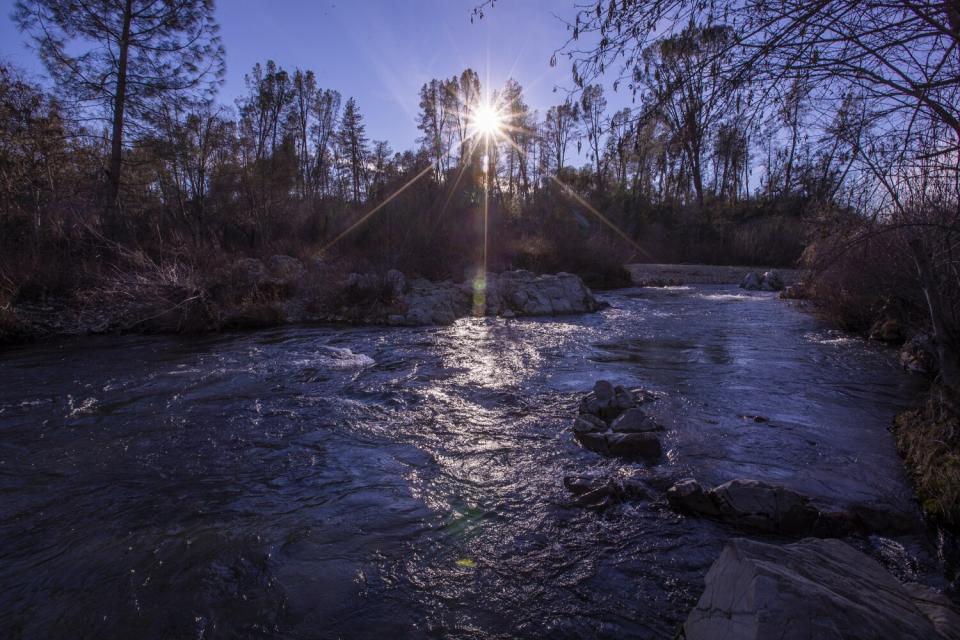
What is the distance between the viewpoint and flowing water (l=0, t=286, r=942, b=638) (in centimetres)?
277

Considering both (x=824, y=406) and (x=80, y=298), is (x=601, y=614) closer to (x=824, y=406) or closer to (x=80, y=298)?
→ (x=824, y=406)

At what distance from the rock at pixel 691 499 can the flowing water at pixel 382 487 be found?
105 mm

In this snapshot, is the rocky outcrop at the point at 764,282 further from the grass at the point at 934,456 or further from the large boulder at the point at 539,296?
the grass at the point at 934,456

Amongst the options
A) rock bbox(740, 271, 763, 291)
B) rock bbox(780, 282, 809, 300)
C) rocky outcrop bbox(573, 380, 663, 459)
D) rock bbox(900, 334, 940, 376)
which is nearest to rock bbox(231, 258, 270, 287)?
rocky outcrop bbox(573, 380, 663, 459)

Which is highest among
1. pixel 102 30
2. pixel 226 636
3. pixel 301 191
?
pixel 102 30

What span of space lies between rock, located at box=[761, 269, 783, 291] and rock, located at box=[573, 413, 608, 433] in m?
19.6


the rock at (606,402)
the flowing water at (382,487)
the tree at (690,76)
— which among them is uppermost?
the tree at (690,76)

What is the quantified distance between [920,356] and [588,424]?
20.0ft

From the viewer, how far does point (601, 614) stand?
270cm

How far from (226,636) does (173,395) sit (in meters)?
5.11

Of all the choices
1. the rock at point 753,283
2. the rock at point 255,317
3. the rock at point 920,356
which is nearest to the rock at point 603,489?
the rock at point 920,356

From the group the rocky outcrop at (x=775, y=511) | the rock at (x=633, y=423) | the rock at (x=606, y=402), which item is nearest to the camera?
the rocky outcrop at (x=775, y=511)

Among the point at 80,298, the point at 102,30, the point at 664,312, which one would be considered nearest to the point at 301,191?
the point at 102,30

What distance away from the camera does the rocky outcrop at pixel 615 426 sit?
4715 mm
